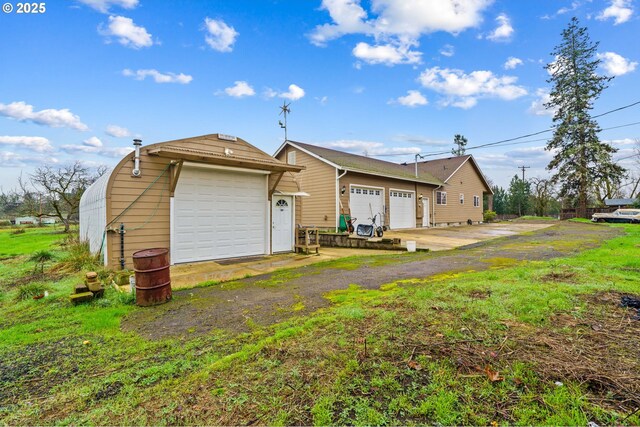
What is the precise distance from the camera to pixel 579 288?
13.1 ft

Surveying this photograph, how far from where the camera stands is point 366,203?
50.6 ft

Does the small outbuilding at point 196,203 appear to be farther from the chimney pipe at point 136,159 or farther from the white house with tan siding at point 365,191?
the white house with tan siding at point 365,191

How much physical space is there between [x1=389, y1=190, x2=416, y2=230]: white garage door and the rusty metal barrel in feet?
44.8

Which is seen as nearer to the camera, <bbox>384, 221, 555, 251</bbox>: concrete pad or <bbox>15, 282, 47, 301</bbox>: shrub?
<bbox>15, 282, 47, 301</bbox>: shrub

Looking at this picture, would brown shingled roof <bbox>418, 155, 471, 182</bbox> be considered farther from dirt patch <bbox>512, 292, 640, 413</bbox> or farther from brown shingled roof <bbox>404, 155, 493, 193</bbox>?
dirt patch <bbox>512, 292, 640, 413</bbox>

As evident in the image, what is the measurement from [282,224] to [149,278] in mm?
5559

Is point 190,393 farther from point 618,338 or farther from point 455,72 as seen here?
point 455,72

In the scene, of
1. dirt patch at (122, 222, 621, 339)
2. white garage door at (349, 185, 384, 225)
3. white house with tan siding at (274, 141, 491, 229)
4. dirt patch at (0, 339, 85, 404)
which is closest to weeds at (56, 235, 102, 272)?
dirt patch at (122, 222, 621, 339)

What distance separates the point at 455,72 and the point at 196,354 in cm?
1838

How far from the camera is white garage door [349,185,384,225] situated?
582 inches

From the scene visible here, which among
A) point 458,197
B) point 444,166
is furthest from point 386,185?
point 444,166

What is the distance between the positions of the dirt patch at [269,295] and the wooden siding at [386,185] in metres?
6.84

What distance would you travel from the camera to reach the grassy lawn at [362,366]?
1831 mm

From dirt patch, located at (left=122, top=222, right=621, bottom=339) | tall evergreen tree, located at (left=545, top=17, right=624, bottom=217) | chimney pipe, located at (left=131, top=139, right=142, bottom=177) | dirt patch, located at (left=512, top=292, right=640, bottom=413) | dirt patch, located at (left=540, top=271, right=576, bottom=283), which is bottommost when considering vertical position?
dirt patch, located at (left=122, top=222, right=621, bottom=339)
